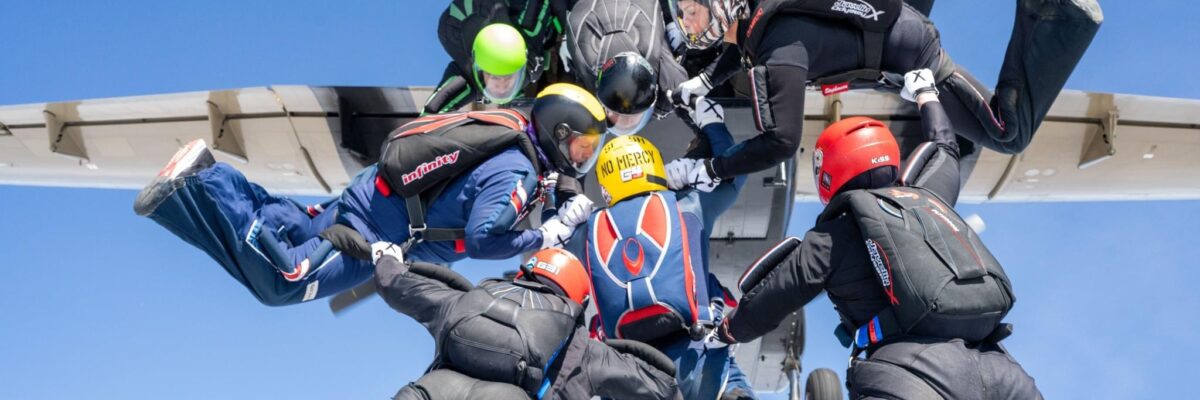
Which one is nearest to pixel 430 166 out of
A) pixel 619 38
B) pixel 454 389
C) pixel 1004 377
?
pixel 454 389

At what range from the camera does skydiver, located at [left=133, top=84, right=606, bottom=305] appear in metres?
7.58

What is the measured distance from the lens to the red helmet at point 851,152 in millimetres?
6391

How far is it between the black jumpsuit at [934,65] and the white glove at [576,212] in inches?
48.3

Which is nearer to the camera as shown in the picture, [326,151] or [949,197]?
[949,197]

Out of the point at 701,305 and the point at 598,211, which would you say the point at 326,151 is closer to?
the point at 598,211

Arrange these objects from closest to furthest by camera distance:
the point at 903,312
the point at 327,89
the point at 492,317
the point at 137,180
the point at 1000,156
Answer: the point at 903,312 → the point at 492,317 → the point at 327,89 → the point at 1000,156 → the point at 137,180

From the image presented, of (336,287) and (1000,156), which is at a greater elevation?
(336,287)

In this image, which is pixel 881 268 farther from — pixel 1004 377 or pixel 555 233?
pixel 555 233

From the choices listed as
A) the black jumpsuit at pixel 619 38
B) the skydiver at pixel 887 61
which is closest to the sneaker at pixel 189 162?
the black jumpsuit at pixel 619 38

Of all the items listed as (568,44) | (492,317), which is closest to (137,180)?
(568,44)

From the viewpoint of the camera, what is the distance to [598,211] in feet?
28.4

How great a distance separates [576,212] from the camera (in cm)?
848

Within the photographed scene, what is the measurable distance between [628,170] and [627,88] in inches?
26.1

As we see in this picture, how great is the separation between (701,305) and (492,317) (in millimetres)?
2281
